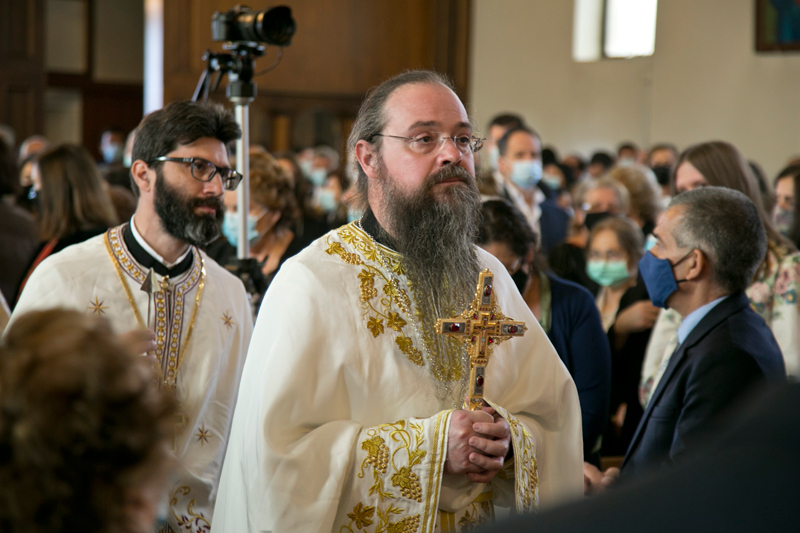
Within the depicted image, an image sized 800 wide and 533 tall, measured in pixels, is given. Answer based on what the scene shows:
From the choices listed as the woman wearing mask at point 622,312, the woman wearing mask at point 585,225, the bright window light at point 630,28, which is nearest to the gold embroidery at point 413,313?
the woman wearing mask at point 622,312

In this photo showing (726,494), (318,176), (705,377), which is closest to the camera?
(726,494)

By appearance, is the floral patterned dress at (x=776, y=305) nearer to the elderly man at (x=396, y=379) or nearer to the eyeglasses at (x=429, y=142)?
the elderly man at (x=396, y=379)

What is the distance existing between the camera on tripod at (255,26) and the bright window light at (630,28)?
34.9 ft

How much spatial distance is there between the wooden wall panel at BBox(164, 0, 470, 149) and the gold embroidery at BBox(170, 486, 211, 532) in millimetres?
10174

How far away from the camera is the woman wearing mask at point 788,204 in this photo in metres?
4.77

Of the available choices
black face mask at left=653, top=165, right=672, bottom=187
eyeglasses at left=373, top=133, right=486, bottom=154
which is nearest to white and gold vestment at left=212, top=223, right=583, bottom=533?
eyeglasses at left=373, top=133, right=486, bottom=154

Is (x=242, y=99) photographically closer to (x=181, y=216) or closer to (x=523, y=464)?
(x=181, y=216)

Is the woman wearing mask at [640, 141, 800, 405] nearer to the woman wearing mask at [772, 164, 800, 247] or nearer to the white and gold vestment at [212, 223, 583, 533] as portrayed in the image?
the woman wearing mask at [772, 164, 800, 247]

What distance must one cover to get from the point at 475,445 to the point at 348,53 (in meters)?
11.8

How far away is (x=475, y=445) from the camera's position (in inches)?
81.0

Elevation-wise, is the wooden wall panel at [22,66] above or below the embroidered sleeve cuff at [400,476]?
above

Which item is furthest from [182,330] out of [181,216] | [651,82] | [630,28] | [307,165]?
[630,28]

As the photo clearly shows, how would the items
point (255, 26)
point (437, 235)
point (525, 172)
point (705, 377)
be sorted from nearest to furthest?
point (437, 235)
point (705, 377)
point (255, 26)
point (525, 172)

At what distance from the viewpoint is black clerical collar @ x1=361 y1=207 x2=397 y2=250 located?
96.7 inches
